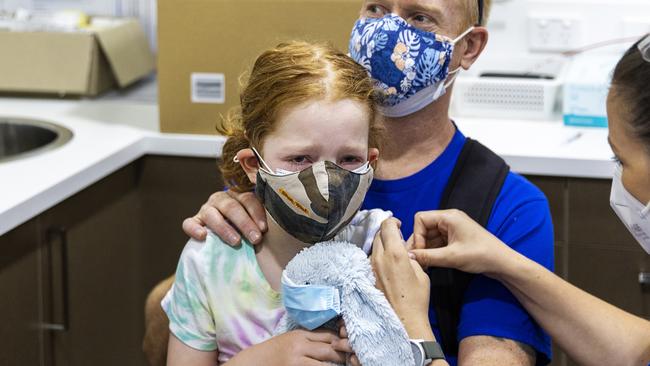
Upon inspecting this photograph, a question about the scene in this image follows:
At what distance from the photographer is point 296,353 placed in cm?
143

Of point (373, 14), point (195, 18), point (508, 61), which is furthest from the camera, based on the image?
point (508, 61)

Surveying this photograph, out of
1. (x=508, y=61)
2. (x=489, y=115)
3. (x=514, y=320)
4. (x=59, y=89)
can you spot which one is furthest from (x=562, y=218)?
(x=59, y=89)

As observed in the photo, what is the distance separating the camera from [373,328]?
4.48 ft

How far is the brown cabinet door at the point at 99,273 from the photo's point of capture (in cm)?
226

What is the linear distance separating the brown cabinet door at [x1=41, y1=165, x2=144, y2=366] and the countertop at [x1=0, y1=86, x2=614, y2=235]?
0.06 metres

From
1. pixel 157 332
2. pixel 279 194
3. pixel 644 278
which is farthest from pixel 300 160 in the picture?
pixel 644 278

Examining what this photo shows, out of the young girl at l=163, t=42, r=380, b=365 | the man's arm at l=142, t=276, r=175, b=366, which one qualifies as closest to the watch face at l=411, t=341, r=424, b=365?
the young girl at l=163, t=42, r=380, b=365

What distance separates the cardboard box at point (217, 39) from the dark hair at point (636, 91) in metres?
1.07

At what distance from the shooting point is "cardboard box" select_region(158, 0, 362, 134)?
2408 millimetres

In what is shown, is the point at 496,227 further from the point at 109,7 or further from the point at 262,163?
the point at 109,7

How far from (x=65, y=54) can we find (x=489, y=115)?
117cm

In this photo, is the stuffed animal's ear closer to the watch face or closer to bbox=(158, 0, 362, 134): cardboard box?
the watch face

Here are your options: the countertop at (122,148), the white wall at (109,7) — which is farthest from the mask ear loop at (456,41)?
the white wall at (109,7)

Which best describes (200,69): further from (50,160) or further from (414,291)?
(414,291)
